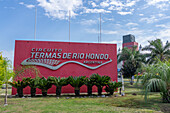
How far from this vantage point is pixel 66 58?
15.4m

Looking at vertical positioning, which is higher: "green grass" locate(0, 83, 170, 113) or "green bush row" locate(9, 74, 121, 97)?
"green bush row" locate(9, 74, 121, 97)

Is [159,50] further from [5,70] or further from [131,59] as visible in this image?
[5,70]

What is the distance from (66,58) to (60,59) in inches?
22.9

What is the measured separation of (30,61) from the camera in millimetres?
14727

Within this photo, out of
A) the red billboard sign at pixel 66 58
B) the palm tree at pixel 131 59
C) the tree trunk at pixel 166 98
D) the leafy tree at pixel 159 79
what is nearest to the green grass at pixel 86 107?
the tree trunk at pixel 166 98

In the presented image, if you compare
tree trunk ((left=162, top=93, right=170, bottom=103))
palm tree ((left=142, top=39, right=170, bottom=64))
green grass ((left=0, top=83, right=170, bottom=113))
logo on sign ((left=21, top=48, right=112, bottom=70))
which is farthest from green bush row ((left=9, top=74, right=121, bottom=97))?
palm tree ((left=142, top=39, right=170, bottom=64))

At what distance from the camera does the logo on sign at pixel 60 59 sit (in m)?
14.9

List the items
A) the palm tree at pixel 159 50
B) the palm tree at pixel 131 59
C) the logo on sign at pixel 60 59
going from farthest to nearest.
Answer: the palm tree at pixel 131 59 < the palm tree at pixel 159 50 < the logo on sign at pixel 60 59

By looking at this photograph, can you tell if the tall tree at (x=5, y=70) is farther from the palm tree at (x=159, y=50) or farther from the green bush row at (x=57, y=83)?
the palm tree at (x=159, y=50)

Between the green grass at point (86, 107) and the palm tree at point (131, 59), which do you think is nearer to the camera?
the green grass at point (86, 107)

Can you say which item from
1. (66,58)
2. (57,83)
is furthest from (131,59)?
(57,83)

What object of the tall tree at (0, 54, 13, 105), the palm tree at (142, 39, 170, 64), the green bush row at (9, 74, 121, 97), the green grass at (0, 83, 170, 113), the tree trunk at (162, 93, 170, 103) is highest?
the palm tree at (142, 39, 170, 64)

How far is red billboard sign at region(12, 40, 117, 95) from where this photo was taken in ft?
48.4

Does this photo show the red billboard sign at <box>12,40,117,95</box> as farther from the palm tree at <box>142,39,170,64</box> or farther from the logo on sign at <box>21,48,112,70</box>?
the palm tree at <box>142,39,170,64</box>
